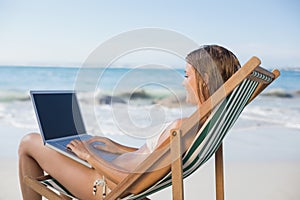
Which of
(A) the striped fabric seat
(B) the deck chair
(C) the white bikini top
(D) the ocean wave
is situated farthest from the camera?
(D) the ocean wave

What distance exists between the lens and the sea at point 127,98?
187 cm

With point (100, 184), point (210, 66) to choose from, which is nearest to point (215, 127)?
point (210, 66)

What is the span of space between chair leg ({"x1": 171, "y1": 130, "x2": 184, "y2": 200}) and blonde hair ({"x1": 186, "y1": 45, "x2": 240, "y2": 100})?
0.91 ft

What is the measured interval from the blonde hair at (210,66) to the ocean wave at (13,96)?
8971 mm

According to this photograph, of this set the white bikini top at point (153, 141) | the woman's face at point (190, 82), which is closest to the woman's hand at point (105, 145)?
the white bikini top at point (153, 141)

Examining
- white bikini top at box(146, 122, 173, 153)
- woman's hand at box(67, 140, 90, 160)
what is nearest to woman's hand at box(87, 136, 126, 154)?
woman's hand at box(67, 140, 90, 160)

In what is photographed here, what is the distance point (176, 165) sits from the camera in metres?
1.66

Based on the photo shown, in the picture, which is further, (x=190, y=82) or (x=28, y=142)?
(x=28, y=142)

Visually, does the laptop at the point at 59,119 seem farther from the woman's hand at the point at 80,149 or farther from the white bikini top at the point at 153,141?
the white bikini top at the point at 153,141

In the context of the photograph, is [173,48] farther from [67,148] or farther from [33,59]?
[33,59]

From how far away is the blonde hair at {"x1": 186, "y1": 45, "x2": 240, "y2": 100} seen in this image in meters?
1.80

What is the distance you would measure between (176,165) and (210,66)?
0.41 metres

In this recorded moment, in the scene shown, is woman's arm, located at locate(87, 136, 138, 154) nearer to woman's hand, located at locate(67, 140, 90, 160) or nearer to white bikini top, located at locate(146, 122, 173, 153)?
woman's hand, located at locate(67, 140, 90, 160)

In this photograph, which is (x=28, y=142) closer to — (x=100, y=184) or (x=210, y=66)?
(x=100, y=184)
